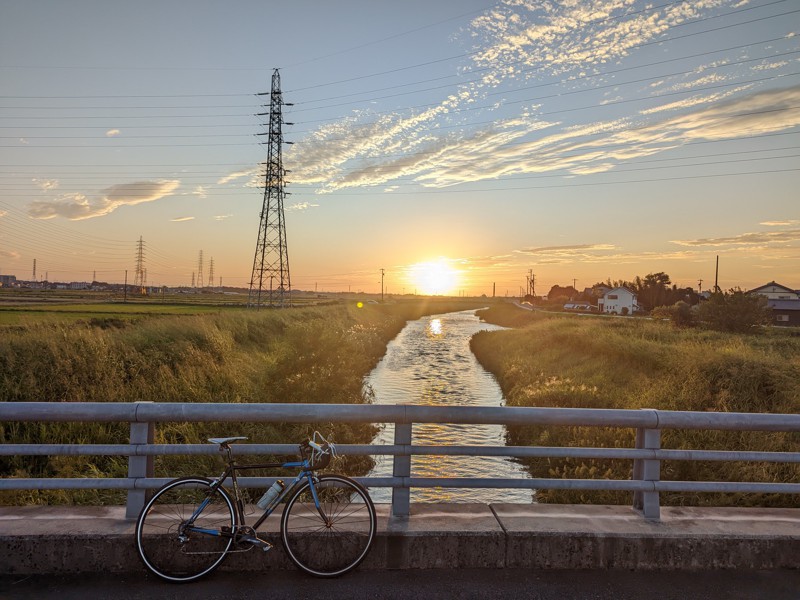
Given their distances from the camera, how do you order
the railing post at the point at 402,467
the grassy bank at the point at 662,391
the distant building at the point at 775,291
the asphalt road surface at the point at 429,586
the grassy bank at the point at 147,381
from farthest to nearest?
the distant building at the point at 775,291
the grassy bank at the point at 662,391
the grassy bank at the point at 147,381
the railing post at the point at 402,467
the asphalt road surface at the point at 429,586

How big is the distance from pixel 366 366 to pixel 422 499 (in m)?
21.2

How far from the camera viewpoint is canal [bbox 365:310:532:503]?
43.1 feet

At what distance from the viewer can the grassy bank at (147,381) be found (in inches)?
444

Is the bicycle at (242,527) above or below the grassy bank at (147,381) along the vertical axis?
above

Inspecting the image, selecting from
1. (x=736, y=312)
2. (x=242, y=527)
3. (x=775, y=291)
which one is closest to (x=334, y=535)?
(x=242, y=527)

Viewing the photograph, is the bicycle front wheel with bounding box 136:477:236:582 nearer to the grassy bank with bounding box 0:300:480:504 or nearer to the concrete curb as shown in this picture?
the concrete curb

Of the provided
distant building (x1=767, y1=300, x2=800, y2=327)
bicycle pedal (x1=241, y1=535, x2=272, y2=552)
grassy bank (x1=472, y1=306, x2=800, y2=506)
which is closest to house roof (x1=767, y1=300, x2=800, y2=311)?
distant building (x1=767, y1=300, x2=800, y2=327)

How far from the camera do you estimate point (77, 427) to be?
12.0 meters

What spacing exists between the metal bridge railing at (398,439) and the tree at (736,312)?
42464mm

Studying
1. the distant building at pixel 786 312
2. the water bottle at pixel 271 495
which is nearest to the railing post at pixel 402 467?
the water bottle at pixel 271 495

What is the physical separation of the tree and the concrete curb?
4250 centimetres

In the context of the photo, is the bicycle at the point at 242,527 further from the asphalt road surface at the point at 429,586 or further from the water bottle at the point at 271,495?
the asphalt road surface at the point at 429,586

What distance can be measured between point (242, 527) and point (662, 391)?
17.0 meters

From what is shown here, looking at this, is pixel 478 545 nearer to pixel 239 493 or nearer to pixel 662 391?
pixel 239 493
